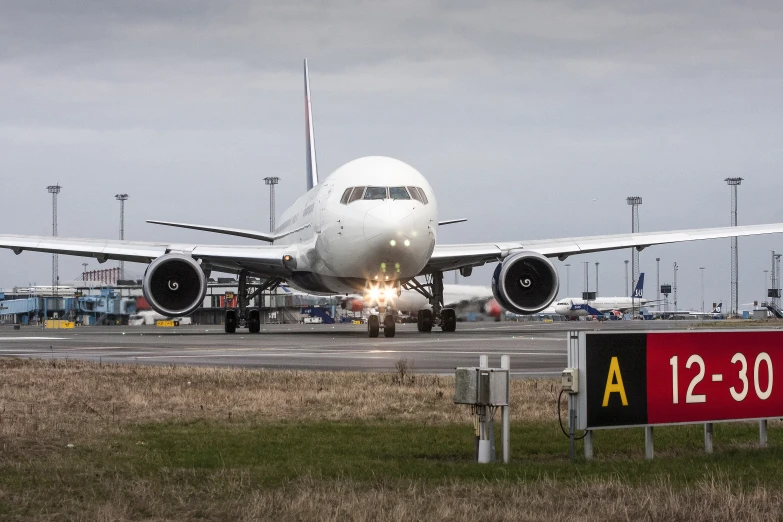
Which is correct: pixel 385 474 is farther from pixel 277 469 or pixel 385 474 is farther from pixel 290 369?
pixel 290 369

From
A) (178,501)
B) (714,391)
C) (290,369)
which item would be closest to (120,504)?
(178,501)

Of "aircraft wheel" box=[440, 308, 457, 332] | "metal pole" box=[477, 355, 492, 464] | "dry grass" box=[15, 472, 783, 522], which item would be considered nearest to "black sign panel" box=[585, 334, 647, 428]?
"metal pole" box=[477, 355, 492, 464]

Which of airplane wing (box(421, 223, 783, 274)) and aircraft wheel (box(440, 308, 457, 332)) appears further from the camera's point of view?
aircraft wheel (box(440, 308, 457, 332))

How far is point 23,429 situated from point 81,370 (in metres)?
7.90

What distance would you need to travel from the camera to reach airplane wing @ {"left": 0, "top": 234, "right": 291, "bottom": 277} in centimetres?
3622

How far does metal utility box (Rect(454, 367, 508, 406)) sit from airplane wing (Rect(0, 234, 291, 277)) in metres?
27.9

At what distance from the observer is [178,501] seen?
730cm

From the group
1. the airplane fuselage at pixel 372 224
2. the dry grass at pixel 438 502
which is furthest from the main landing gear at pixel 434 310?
the dry grass at pixel 438 502

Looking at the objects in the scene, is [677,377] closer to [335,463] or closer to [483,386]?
[483,386]

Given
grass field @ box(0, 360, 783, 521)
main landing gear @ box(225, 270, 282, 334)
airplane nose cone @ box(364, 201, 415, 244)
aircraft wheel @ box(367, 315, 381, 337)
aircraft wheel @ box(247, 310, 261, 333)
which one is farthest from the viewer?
aircraft wheel @ box(247, 310, 261, 333)

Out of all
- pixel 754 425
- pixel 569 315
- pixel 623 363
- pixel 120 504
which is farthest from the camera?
pixel 569 315

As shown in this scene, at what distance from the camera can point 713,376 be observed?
31.9 feet

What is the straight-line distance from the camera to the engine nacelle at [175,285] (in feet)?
114

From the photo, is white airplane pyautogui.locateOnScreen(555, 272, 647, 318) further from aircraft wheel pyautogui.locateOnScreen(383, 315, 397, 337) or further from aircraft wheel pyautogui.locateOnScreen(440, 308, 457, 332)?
aircraft wheel pyautogui.locateOnScreen(383, 315, 397, 337)
